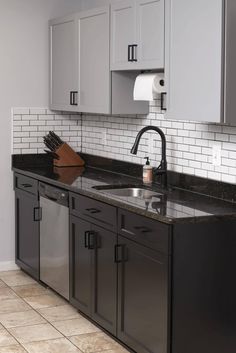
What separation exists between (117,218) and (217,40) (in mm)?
1172

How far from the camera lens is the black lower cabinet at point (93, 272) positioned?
4.29m

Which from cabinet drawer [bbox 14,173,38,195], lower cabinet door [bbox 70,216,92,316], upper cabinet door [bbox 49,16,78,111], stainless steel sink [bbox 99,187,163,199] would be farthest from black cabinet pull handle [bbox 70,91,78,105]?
lower cabinet door [bbox 70,216,92,316]

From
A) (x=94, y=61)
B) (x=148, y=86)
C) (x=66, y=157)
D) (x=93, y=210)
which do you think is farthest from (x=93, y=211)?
(x=66, y=157)

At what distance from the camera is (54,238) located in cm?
520

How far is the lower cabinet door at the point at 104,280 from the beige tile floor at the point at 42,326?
0.40ft

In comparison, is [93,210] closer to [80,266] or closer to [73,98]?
[80,266]

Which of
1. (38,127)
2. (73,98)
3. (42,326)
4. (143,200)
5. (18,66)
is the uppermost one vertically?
(18,66)

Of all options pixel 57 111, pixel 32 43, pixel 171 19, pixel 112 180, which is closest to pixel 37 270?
pixel 112 180

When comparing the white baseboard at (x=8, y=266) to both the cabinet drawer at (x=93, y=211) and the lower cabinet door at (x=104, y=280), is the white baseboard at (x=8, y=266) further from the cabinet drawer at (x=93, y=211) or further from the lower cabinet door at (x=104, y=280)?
the lower cabinet door at (x=104, y=280)

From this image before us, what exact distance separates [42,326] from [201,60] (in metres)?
2.03

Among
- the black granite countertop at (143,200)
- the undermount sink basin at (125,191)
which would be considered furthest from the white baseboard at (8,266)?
the undermount sink basin at (125,191)

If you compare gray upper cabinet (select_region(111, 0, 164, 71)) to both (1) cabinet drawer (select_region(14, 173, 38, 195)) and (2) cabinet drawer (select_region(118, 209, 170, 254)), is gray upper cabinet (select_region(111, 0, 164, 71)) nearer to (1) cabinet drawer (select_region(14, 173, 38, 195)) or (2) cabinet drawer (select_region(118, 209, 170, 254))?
(2) cabinet drawer (select_region(118, 209, 170, 254))

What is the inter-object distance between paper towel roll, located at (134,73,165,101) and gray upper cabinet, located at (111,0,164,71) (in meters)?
0.09

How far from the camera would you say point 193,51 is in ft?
12.7
